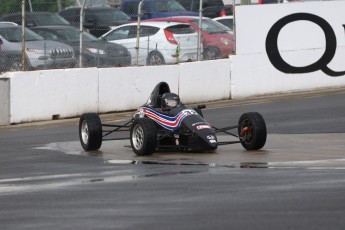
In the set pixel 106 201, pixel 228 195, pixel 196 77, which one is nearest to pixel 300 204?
pixel 228 195

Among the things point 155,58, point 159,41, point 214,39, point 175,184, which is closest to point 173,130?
point 175,184

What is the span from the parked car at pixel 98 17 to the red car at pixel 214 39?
267 cm

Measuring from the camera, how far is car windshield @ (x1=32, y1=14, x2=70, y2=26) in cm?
3438

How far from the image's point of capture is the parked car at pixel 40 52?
86.9ft

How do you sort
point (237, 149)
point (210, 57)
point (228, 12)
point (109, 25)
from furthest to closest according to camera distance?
point (228, 12) < point (109, 25) < point (210, 57) < point (237, 149)

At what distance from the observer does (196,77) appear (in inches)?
1116

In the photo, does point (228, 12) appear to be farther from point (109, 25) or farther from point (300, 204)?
point (300, 204)

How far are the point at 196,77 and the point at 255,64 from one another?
2241 mm

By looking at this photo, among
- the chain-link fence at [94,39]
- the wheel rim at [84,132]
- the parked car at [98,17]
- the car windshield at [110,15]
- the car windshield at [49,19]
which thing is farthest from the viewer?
the car windshield at [110,15]

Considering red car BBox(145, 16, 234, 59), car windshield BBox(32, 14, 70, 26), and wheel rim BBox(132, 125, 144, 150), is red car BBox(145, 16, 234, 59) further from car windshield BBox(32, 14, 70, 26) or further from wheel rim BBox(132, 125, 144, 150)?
wheel rim BBox(132, 125, 144, 150)

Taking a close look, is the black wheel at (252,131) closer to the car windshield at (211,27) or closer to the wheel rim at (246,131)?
the wheel rim at (246,131)

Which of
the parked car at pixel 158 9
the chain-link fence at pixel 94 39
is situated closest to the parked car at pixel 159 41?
the chain-link fence at pixel 94 39

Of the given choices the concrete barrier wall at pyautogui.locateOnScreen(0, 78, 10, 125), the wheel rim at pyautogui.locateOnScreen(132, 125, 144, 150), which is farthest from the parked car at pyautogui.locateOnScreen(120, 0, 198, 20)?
the wheel rim at pyautogui.locateOnScreen(132, 125, 144, 150)

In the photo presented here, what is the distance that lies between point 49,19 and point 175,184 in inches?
844
